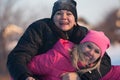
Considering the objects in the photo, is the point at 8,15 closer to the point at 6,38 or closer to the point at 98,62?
the point at 6,38

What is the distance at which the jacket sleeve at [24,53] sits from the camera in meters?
1.13

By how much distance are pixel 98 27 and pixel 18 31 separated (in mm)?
684

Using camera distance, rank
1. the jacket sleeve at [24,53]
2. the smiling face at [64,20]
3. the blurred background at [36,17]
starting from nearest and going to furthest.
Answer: the jacket sleeve at [24,53] < the smiling face at [64,20] < the blurred background at [36,17]

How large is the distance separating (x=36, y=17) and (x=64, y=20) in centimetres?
169

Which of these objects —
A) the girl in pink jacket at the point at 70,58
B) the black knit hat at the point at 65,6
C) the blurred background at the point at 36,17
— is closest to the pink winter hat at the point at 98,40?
the girl in pink jacket at the point at 70,58

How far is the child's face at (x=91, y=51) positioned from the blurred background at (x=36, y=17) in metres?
1.55

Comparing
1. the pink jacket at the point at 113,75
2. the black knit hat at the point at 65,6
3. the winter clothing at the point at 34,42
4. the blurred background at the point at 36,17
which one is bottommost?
the blurred background at the point at 36,17

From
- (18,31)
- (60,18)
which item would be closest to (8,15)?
(18,31)

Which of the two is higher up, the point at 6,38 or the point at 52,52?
the point at 52,52

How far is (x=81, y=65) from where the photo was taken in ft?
3.85

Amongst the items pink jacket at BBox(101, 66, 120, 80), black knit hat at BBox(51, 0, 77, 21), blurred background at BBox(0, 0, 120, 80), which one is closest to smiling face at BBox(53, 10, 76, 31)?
black knit hat at BBox(51, 0, 77, 21)

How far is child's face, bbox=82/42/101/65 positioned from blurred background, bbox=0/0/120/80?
1.55 m

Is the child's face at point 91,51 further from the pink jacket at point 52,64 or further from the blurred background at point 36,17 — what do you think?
the blurred background at point 36,17

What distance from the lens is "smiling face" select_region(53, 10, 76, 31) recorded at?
1.24m
